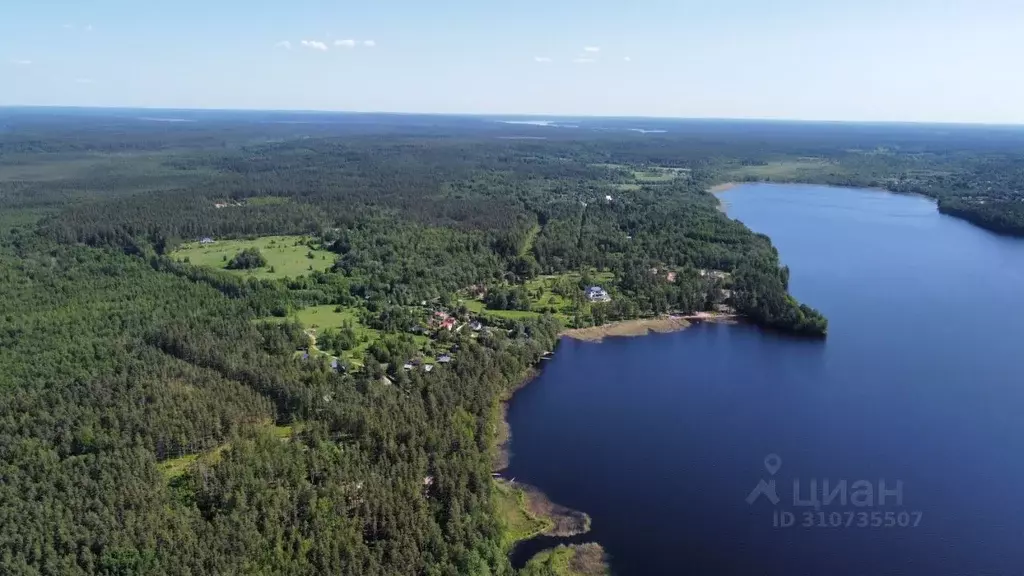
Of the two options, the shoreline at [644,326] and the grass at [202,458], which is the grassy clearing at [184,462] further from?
the shoreline at [644,326]

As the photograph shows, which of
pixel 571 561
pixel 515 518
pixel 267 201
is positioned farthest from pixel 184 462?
pixel 267 201

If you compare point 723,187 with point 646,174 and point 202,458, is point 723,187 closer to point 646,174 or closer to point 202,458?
point 646,174

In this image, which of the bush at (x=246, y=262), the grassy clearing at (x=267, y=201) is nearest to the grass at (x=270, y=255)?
the bush at (x=246, y=262)

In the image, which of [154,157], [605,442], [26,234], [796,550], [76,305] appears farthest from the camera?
[154,157]

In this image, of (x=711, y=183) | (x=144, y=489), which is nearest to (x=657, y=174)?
(x=711, y=183)

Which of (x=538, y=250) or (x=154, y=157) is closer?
(x=538, y=250)

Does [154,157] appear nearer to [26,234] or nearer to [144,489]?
[26,234]
